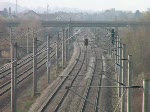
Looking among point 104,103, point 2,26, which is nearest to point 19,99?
point 104,103

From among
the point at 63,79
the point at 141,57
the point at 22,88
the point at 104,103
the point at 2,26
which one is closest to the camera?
the point at 104,103

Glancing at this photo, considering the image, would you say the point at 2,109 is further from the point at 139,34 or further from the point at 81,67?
the point at 139,34

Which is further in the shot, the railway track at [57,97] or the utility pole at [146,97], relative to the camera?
the railway track at [57,97]

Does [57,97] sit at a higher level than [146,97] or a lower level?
lower

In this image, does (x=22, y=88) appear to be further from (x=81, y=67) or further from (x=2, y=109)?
(x=81, y=67)

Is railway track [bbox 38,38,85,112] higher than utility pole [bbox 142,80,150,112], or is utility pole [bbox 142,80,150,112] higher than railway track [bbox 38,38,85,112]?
utility pole [bbox 142,80,150,112]

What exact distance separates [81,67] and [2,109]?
1309 cm

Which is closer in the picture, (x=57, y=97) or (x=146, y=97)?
(x=146, y=97)

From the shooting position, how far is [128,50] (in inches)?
1041

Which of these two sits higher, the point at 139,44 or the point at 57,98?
the point at 139,44

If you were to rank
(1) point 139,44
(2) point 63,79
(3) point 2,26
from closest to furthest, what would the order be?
(2) point 63,79 < (1) point 139,44 < (3) point 2,26

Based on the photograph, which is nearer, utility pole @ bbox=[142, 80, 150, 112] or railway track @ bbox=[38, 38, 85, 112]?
utility pole @ bbox=[142, 80, 150, 112]

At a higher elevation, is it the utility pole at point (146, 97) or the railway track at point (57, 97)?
the utility pole at point (146, 97)

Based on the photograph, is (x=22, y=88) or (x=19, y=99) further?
(x=22, y=88)
